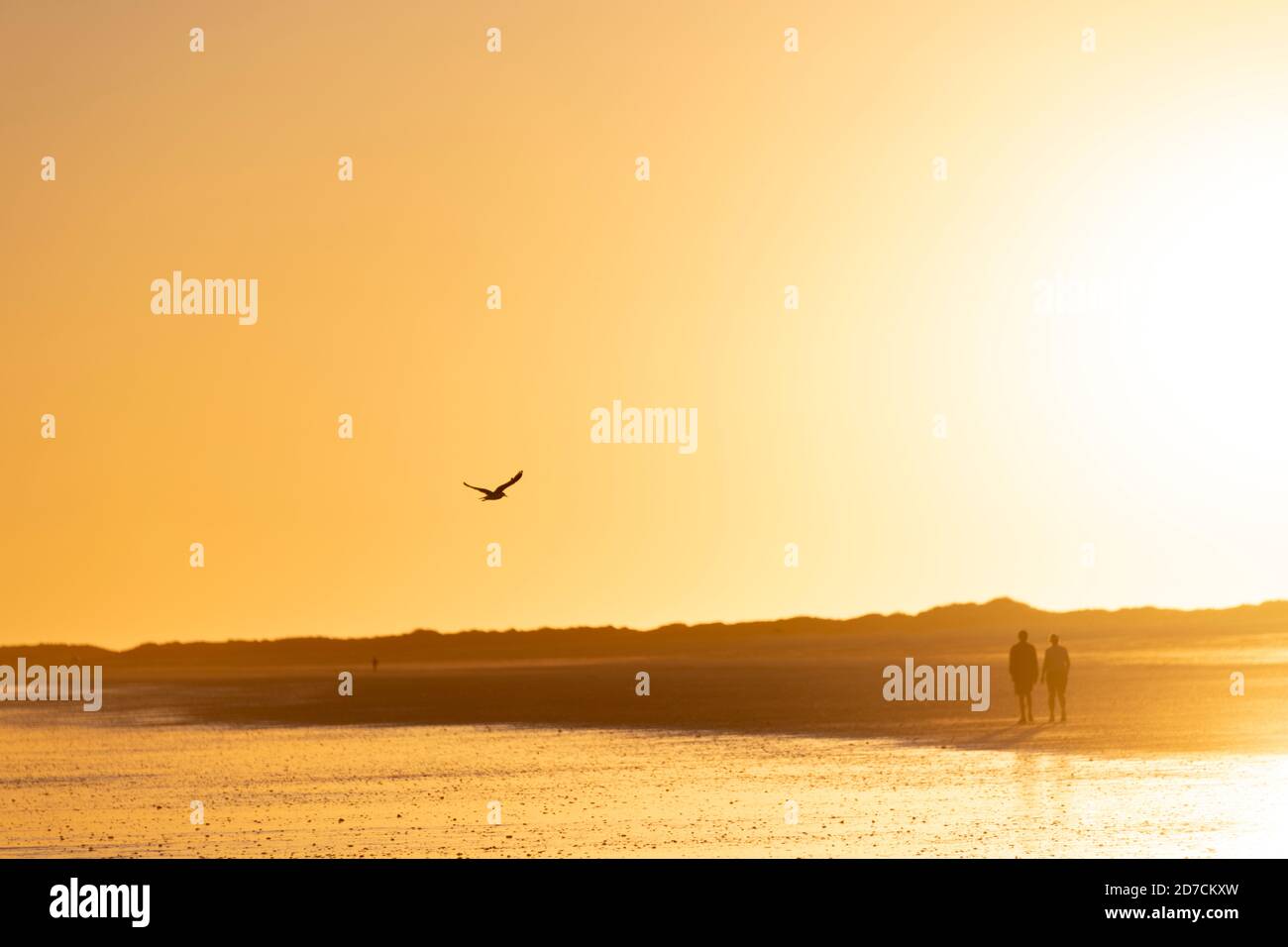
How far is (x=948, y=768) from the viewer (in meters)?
31.3

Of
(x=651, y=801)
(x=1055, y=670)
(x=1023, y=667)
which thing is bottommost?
(x=651, y=801)

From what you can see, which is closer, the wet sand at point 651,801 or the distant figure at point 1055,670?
the wet sand at point 651,801

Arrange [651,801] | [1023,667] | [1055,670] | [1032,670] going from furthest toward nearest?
[1055,670], [1032,670], [1023,667], [651,801]

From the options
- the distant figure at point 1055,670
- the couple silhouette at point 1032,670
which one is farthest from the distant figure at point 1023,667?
the distant figure at point 1055,670

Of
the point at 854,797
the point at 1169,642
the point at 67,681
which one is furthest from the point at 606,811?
the point at 67,681

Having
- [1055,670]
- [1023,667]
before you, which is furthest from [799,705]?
[1023,667]

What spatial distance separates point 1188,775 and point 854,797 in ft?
19.8

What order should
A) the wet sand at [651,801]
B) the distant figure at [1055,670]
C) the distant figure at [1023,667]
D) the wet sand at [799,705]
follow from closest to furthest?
the wet sand at [651,801], the wet sand at [799,705], the distant figure at [1023,667], the distant figure at [1055,670]

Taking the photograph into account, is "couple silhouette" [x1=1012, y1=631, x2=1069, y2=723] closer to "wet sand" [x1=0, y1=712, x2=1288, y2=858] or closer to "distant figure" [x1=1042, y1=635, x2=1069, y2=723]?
"distant figure" [x1=1042, y1=635, x2=1069, y2=723]

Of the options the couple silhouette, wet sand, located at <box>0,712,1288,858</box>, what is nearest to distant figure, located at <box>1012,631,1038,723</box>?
the couple silhouette

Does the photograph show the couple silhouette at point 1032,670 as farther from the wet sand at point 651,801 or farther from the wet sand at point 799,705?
the wet sand at point 651,801

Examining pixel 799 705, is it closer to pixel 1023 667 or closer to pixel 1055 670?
pixel 1055 670
